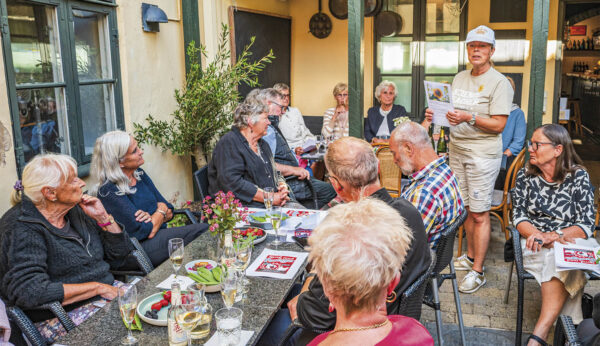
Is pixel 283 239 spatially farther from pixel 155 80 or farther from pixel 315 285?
pixel 155 80

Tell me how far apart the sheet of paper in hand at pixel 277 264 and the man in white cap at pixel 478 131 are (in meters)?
1.95

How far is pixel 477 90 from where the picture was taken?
4.28 metres

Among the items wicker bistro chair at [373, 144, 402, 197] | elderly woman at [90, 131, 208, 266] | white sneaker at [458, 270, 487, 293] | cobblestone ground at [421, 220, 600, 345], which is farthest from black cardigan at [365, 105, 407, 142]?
elderly woman at [90, 131, 208, 266]

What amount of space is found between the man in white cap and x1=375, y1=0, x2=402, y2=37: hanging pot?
10.2ft

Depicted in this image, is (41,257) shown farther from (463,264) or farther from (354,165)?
(463,264)

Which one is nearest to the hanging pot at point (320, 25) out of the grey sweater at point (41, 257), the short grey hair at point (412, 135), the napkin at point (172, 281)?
the short grey hair at point (412, 135)

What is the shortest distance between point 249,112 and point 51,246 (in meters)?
1.84

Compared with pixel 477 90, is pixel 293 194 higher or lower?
lower

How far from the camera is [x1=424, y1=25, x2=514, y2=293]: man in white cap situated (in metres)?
4.17

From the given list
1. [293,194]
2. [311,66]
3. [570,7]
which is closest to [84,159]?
[293,194]

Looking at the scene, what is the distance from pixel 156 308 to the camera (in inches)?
87.8

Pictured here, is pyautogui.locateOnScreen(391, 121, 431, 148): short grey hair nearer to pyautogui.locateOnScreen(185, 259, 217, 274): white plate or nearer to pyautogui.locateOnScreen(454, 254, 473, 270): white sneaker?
pyautogui.locateOnScreen(185, 259, 217, 274): white plate

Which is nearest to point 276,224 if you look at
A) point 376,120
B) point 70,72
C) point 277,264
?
point 277,264

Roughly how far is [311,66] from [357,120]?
3.02 metres
